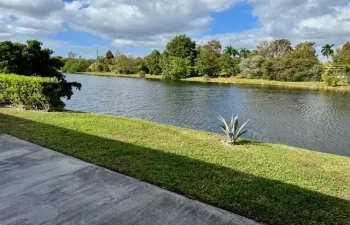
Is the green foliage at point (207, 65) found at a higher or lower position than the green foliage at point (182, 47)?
lower

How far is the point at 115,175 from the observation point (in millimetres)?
4480

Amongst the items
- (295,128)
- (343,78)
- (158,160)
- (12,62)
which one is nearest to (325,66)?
(343,78)

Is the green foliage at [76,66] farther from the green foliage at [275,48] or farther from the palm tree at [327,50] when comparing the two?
the palm tree at [327,50]

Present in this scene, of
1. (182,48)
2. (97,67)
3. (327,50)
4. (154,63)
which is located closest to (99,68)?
(97,67)

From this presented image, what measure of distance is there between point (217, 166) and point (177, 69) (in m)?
57.7

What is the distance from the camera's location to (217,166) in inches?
213

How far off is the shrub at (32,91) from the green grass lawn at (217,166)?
1.99 m

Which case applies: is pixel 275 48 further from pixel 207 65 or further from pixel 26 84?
pixel 26 84

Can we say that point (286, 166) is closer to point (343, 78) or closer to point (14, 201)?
point (14, 201)

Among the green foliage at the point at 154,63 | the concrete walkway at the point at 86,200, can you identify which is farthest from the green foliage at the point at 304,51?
the concrete walkway at the point at 86,200

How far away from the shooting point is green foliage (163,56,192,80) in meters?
62.3

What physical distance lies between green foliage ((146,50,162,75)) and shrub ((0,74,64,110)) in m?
59.6

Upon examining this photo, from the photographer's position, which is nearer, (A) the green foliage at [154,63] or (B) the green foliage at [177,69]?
(B) the green foliage at [177,69]

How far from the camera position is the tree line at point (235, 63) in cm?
5144
